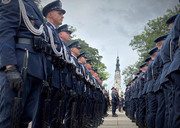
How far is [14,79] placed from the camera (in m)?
2.32

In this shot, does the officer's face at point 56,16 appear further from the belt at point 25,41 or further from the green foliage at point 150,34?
the green foliage at point 150,34

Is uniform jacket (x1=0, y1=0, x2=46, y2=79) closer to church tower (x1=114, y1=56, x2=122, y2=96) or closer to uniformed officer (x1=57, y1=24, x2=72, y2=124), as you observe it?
uniformed officer (x1=57, y1=24, x2=72, y2=124)

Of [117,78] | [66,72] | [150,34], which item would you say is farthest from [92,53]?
[117,78]

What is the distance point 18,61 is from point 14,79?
35cm

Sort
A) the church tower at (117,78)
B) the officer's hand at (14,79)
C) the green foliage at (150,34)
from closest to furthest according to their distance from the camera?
the officer's hand at (14,79)
the green foliage at (150,34)
the church tower at (117,78)

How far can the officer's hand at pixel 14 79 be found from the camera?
91.4 inches

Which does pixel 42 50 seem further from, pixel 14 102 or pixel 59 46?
pixel 59 46

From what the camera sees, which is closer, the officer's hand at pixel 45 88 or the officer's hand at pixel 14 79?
the officer's hand at pixel 14 79

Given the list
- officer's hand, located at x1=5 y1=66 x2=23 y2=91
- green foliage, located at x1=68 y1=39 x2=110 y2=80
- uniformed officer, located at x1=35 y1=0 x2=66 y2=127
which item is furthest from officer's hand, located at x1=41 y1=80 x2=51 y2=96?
green foliage, located at x1=68 y1=39 x2=110 y2=80

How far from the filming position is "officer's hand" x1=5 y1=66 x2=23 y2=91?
232cm

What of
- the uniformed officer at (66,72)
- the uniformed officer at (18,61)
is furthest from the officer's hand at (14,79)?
the uniformed officer at (66,72)

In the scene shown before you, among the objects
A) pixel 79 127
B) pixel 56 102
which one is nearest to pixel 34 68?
pixel 56 102

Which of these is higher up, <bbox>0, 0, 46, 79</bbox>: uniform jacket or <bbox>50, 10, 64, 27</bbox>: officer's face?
<bbox>50, 10, 64, 27</bbox>: officer's face

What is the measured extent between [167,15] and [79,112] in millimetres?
22148
